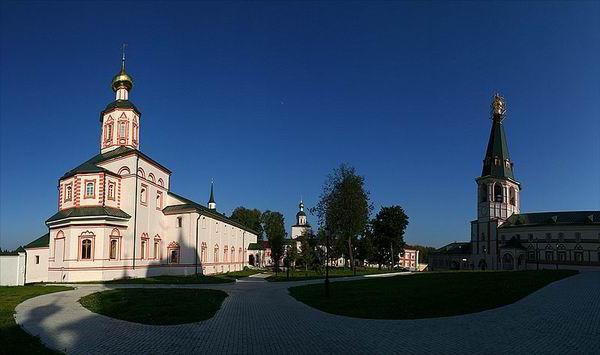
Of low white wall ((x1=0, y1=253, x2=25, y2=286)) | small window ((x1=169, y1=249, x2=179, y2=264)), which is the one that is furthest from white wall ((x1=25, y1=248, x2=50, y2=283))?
small window ((x1=169, y1=249, x2=179, y2=264))

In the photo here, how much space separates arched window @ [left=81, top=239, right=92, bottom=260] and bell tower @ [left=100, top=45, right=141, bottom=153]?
9.93 meters

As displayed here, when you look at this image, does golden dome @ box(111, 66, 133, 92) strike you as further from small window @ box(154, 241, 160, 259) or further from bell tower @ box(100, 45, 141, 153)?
small window @ box(154, 241, 160, 259)

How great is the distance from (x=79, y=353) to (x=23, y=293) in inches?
573

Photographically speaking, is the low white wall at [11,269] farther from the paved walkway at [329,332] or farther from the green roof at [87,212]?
the paved walkway at [329,332]

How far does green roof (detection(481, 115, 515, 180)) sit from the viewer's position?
74.4m

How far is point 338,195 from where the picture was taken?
51.8m

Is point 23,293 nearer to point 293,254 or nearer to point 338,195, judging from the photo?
point 293,254

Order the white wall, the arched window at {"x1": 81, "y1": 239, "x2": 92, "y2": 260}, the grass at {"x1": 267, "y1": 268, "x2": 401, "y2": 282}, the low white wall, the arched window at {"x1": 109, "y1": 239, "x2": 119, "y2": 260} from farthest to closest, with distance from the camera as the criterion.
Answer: the white wall
the grass at {"x1": 267, "y1": 268, "x2": 401, "y2": 282}
the arched window at {"x1": 109, "y1": 239, "x2": 119, "y2": 260}
the arched window at {"x1": 81, "y1": 239, "x2": 92, "y2": 260}
the low white wall

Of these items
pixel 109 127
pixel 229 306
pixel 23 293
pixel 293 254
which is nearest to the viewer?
pixel 229 306

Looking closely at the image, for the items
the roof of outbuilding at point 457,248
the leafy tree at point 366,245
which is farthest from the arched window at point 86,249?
the roof of outbuilding at point 457,248

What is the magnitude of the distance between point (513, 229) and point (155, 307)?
6952 cm

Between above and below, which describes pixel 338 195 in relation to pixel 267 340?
above

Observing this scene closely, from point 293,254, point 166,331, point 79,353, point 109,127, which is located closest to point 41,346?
point 79,353

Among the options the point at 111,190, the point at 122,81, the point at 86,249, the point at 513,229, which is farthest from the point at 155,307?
the point at 513,229
